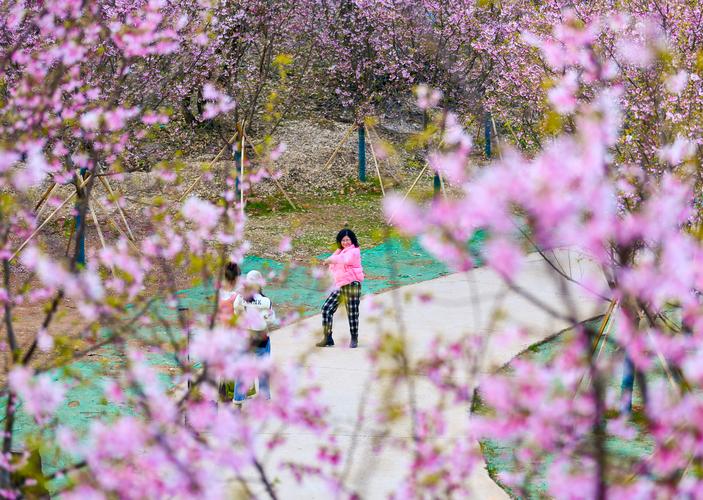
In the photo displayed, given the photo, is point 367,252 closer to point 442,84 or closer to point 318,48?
point 442,84

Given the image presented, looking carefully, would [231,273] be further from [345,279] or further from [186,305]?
[186,305]

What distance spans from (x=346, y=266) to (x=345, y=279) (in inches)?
5.9

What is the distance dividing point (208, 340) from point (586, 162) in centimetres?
155

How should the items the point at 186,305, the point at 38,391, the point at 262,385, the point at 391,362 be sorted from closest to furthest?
the point at 38,391
the point at 391,362
the point at 262,385
the point at 186,305

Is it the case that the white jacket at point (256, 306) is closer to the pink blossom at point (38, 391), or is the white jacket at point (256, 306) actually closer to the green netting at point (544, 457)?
the green netting at point (544, 457)

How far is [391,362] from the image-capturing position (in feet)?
25.4

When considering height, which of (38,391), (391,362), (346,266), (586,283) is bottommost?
(391,362)

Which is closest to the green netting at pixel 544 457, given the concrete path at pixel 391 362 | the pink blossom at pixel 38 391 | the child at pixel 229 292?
the concrete path at pixel 391 362

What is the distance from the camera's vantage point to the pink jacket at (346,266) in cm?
1042

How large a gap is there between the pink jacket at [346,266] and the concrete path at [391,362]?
641 millimetres

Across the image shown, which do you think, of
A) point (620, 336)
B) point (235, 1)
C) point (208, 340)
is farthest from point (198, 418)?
point (235, 1)

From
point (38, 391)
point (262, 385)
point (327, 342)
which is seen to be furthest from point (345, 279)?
point (38, 391)

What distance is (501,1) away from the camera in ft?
73.2

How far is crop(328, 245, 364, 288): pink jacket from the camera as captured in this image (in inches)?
410
